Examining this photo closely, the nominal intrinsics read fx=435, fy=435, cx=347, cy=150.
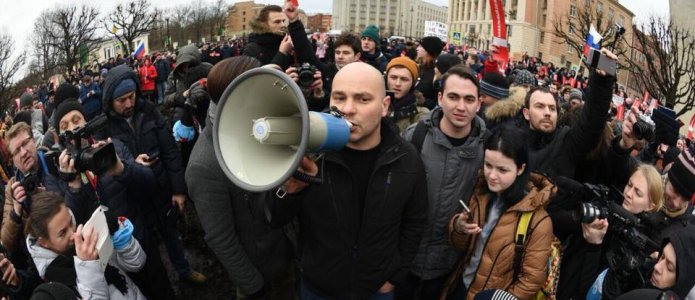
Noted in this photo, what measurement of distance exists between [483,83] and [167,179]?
300 centimetres

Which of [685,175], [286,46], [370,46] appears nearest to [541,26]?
[370,46]

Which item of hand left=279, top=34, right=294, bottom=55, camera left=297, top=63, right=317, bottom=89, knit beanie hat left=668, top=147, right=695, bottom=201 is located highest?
hand left=279, top=34, right=294, bottom=55

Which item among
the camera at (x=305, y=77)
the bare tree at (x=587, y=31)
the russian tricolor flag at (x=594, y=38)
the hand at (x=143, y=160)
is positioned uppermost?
the bare tree at (x=587, y=31)

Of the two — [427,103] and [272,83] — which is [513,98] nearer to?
[427,103]

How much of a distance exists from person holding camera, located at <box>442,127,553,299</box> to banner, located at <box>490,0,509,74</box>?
3062 millimetres

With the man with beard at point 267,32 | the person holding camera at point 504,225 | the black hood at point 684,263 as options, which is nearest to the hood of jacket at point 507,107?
the person holding camera at point 504,225

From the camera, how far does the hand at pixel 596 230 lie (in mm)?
2389

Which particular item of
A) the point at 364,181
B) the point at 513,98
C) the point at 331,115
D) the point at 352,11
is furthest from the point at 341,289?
the point at 352,11

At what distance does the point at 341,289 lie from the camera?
7.43ft

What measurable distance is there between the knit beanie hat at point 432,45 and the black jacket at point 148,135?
4.16 metres

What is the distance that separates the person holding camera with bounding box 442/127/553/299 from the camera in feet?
8.15

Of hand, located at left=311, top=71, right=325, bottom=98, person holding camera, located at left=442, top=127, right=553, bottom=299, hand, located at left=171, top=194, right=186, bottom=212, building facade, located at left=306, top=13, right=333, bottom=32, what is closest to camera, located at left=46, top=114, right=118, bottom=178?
hand, located at left=171, top=194, right=186, bottom=212

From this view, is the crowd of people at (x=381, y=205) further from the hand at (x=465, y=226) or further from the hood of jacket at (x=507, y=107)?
the hood of jacket at (x=507, y=107)

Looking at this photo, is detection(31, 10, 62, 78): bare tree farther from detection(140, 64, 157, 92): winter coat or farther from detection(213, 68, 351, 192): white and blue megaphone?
detection(213, 68, 351, 192): white and blue megaphone
